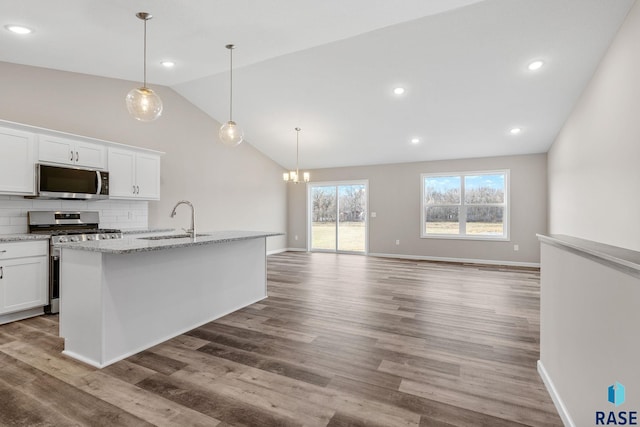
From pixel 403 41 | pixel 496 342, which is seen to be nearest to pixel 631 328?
pixel 496 342

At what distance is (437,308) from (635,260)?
2845mm

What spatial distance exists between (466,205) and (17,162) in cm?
777

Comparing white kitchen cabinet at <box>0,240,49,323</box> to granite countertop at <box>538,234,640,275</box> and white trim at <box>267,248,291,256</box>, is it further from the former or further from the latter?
white trim at <box>267,248,291,256</box>

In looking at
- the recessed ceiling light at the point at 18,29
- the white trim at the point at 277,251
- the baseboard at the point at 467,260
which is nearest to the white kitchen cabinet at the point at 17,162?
the recessed ceiling light at the point at 18,29

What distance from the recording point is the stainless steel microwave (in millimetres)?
3525

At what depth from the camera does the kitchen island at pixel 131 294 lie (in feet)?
7.77

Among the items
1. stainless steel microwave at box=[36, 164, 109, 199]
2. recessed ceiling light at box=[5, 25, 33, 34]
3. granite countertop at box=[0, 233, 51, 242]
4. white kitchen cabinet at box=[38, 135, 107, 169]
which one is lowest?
granite countertop at box=[0, 233, 51, 242]

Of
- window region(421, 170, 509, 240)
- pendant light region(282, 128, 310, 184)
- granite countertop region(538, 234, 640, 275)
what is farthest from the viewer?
window region(421, 170, 509, 240)

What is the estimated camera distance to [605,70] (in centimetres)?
352

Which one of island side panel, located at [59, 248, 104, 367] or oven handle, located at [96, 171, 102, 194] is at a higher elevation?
oven handle, located at [96, 171, 102, 194]

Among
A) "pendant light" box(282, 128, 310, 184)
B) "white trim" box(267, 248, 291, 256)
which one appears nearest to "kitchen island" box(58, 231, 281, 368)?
"pendant light" box(282, 128, 310, 184)

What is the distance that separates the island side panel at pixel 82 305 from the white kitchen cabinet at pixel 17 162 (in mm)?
1561

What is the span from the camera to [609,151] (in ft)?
10.9

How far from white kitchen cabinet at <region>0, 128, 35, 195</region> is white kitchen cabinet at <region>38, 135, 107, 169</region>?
0.11 meters
